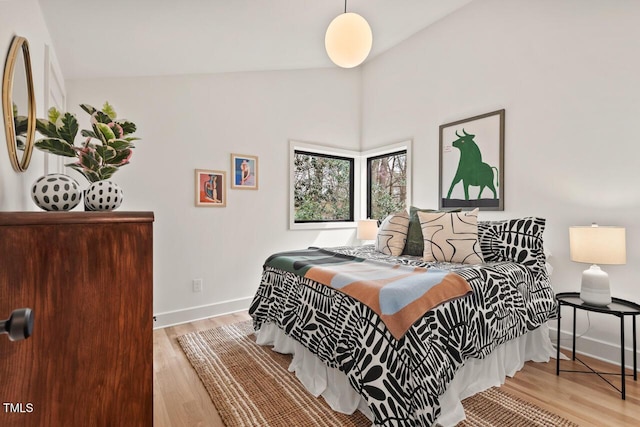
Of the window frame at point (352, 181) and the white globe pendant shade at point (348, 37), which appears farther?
the window frame at point (352, 181)

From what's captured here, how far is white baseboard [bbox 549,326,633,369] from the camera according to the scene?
6.99 ft

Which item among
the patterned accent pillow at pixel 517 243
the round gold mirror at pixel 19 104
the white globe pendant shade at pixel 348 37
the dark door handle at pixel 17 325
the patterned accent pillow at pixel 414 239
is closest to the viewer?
the dark door handle at pixel 17 325

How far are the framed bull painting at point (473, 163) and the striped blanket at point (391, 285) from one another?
145 centimetres

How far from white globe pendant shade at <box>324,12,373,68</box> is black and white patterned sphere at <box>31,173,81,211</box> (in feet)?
5.99

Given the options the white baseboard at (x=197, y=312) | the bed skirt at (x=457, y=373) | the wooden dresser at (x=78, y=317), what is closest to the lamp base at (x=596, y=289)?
the bed skirt at (x=457, y=373)

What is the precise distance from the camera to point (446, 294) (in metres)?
1.64

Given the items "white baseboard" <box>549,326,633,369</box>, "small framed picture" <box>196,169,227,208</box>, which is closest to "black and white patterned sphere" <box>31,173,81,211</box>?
"small framed picture" <box>196,169,227,208</box>

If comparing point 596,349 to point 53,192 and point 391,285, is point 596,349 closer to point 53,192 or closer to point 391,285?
point 391,285

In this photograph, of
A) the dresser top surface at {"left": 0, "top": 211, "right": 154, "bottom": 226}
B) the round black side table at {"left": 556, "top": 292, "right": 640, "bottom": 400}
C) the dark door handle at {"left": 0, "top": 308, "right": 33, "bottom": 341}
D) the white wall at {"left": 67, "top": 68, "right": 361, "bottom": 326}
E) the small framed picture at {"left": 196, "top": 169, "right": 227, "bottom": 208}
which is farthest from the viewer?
the small framed picture at {"left": 196, "top": 169, "right": 227, "bottom": 208}

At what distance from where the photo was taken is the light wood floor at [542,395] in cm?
162

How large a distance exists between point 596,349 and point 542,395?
0.88 metres

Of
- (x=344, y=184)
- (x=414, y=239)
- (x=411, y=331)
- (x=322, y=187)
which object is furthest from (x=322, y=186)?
(x=411, y=331)

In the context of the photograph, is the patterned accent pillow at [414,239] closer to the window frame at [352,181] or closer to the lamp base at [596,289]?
the lamp base at [596,289]

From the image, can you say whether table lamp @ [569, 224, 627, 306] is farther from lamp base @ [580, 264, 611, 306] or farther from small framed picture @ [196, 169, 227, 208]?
small framed picture @ [196, 169, 227, 208]
